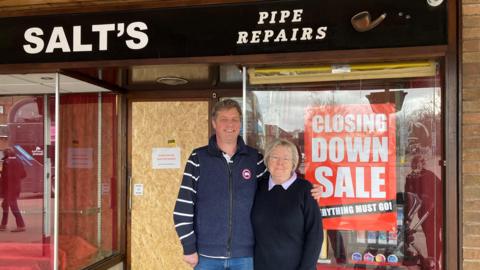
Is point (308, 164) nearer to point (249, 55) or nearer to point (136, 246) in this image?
point (249, 55)

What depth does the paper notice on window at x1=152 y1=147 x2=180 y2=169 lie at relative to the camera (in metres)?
4.65

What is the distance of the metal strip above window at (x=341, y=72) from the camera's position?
316 centimetres

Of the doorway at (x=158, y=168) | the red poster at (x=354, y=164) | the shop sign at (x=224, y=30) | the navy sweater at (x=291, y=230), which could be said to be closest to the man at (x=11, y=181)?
the doorway at (x=158, y=168)

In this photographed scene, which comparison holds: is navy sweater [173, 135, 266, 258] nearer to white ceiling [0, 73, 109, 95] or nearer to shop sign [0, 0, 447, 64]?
shop sign [0, 0, 447, 64]

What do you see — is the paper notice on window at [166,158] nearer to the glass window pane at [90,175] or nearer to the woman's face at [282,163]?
the glass window pane at [90,175]

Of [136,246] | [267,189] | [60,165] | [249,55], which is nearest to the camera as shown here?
[267,189]

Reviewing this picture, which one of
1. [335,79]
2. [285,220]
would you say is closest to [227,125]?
[285,220]

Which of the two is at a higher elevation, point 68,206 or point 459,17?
point 459,17

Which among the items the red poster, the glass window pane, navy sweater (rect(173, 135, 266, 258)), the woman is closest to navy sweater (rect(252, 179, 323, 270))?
the woman

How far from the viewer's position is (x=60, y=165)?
14.4 ft

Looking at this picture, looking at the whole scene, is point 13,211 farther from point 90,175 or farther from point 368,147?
point 368,147

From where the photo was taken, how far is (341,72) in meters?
3.31

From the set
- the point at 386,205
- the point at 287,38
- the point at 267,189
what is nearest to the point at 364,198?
the point at 386,205

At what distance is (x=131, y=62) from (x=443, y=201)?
95.4 inches
